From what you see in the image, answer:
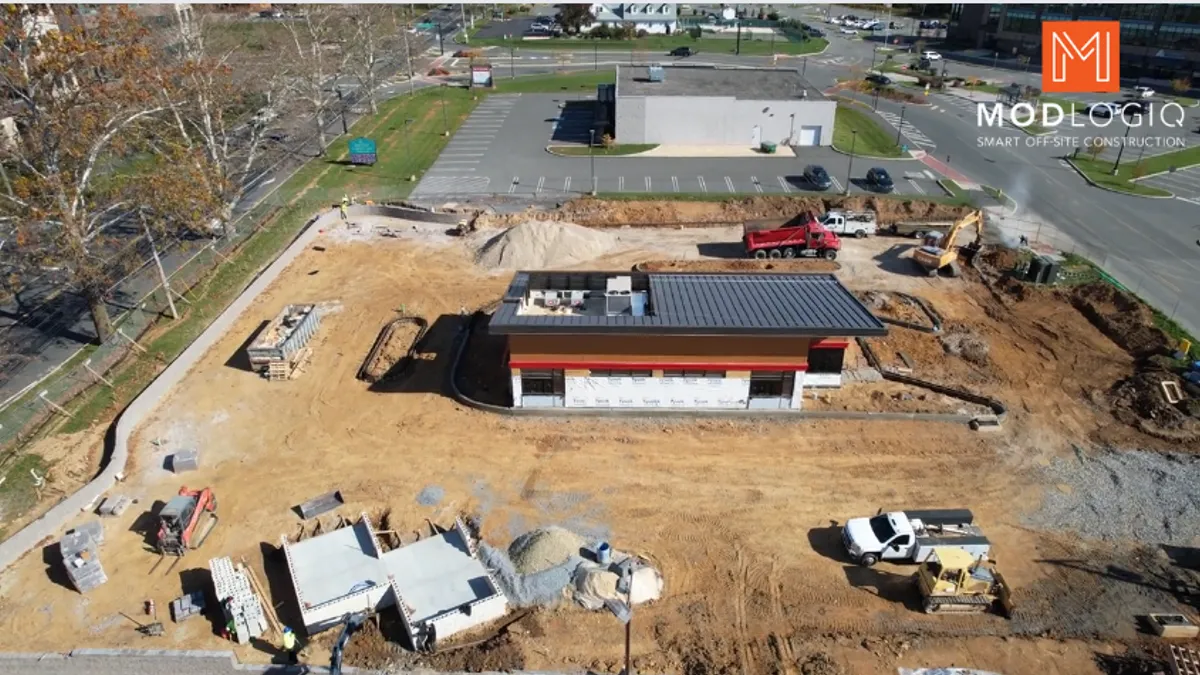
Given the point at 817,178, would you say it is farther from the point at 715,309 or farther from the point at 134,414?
the point at 134,414

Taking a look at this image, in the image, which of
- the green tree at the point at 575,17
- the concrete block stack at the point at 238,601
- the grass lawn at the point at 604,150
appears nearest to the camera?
the concrete block stack at the point at 238,601

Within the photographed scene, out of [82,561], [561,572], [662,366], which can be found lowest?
[561,572]

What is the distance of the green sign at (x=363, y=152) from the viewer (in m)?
60.2

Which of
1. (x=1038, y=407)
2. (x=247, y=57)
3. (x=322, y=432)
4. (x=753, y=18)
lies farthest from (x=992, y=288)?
(x=753, y=18)

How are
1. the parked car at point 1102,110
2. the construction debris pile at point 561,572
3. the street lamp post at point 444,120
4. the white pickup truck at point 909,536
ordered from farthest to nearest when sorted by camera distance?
the parked car at point 1102,110, the street lamp post at point 444,120, the white pickup truck at point 909,536, the construction debris pile at point 561,572

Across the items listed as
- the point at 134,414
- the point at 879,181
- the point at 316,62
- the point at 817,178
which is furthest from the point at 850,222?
the point at 316,62

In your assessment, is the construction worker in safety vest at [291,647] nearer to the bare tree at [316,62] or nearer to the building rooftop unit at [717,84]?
the bare tree at [316,62]

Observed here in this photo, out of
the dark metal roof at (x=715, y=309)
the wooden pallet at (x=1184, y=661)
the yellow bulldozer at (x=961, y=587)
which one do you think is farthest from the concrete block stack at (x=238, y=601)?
the wooden pallet at (x=1184, y=661)

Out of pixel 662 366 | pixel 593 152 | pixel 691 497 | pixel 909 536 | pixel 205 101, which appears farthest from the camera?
pixel 593 152

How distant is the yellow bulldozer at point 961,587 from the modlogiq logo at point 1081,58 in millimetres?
84444

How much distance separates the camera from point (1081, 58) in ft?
294

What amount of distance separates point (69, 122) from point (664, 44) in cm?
9478

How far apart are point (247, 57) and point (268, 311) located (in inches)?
2007

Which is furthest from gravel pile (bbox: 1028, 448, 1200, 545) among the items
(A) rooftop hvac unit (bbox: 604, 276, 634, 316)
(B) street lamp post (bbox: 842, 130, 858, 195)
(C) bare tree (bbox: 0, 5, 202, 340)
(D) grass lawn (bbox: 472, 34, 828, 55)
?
(D) grass lawn (bbox: 472, 34, 828, 55)
